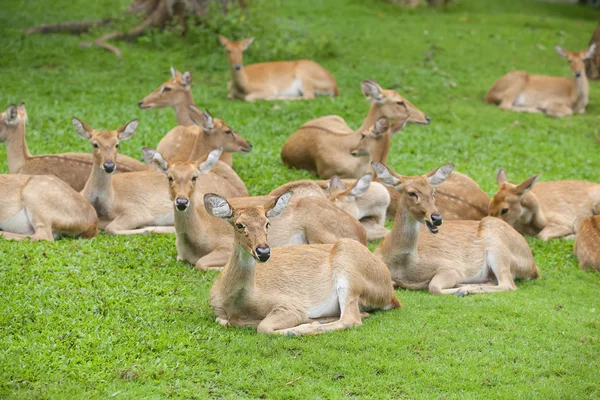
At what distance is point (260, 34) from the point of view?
18.8m

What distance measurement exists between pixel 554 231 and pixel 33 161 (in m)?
6.28

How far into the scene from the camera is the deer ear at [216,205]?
683 centimetres

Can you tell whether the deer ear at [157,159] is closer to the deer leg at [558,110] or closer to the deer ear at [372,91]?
the deer ear at [372,91]

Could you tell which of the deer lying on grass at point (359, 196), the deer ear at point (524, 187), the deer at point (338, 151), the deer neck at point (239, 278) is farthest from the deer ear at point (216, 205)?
the deer at point (338, 151)

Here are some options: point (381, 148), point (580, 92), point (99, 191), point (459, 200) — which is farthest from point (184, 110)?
point (580, 92)

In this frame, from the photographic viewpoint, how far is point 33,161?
10656mm

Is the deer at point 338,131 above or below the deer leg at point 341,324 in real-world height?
below

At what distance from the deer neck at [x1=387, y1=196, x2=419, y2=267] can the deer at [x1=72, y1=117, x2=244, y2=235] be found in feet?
8.26

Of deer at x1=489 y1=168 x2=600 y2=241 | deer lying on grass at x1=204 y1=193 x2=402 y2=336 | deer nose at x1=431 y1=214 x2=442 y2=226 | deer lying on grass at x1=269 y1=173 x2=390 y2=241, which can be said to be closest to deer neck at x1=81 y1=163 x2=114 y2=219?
deer lying on grass at x1=269 y1=173 x2=390 y2=241

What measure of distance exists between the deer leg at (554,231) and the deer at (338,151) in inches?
89.7

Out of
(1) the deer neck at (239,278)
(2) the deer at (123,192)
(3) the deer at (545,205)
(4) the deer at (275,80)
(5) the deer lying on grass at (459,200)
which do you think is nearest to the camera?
(1) the deer neck at (239,278)

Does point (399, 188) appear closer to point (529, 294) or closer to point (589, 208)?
point (529, 294)

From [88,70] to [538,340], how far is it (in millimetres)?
11827

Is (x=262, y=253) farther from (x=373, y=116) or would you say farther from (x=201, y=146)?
(x=373, y=116)
